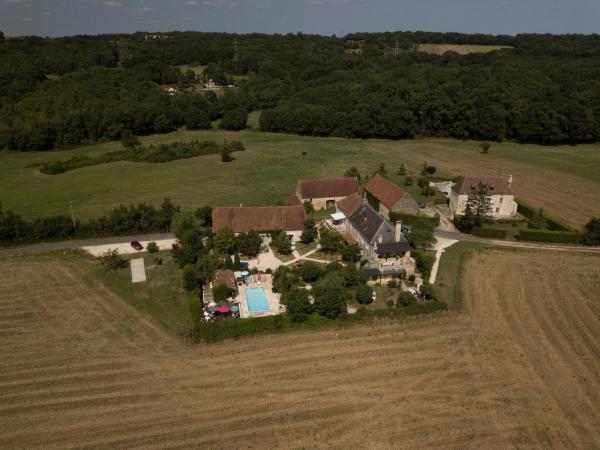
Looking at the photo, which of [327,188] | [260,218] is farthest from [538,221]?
[260,218]

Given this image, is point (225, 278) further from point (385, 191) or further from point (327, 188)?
point (385, 191)

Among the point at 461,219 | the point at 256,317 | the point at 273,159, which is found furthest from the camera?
the point at 273,159

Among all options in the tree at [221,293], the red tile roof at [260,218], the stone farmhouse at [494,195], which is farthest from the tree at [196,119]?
the tree at [221,293]

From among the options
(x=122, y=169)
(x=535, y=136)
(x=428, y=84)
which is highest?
(x=428, y=84)

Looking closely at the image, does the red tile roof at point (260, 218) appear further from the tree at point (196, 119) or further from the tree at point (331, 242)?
the tree at point (196, 119)

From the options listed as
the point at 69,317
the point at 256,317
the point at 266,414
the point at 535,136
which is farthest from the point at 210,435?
the point at 535,136

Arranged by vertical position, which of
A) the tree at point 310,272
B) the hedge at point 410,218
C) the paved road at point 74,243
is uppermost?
the hedge at point 410,218

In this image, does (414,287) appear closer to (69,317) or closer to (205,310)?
(205,310)
